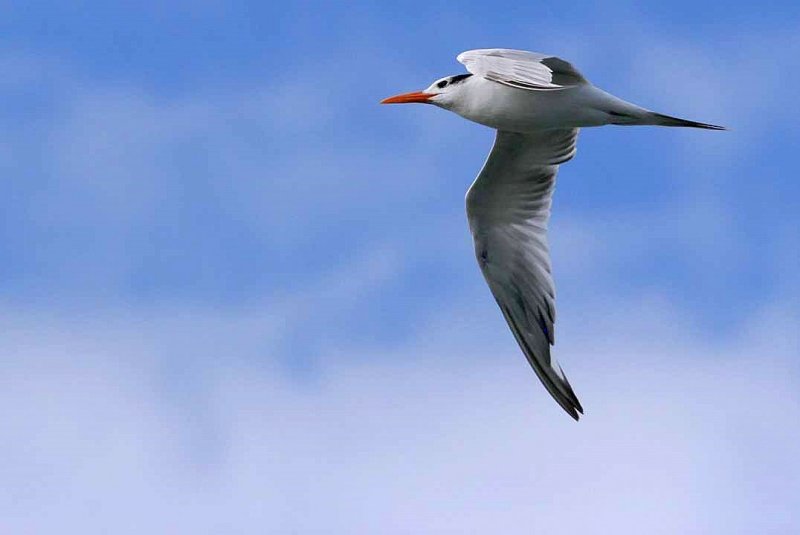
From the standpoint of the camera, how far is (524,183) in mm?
15188

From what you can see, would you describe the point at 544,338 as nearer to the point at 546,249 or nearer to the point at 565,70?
the point at 546,249

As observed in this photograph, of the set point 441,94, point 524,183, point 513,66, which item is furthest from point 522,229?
point 513,66

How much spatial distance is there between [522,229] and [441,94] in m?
2.03

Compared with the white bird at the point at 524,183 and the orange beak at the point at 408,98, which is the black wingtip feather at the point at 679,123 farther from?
the orange beak at the point at 408,98

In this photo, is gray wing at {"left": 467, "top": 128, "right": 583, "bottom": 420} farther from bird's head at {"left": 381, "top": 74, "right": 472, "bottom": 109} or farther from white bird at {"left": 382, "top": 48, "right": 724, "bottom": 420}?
bird's head at {"left": 381, "top": 74, "right": 472, "bottom": 109}

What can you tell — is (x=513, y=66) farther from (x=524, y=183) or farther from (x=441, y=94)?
(x=524, y=183)

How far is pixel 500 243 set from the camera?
15.3m

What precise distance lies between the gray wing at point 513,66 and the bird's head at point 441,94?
4.08 ft

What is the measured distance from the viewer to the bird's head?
45.9 feet

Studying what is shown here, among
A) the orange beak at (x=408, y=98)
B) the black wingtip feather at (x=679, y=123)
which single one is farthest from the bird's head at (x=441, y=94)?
the black wingtip feather at (x=679, y=123)

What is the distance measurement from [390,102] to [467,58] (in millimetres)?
2400

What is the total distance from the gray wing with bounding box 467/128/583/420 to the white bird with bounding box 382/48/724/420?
0.01 metres

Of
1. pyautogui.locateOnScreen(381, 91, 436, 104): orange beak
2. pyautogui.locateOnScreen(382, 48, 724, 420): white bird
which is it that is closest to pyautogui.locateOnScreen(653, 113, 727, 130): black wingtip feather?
pyautogui.locateOnScreen(382, 48, 724, 420): white bird

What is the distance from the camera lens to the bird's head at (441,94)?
14.0 meters
